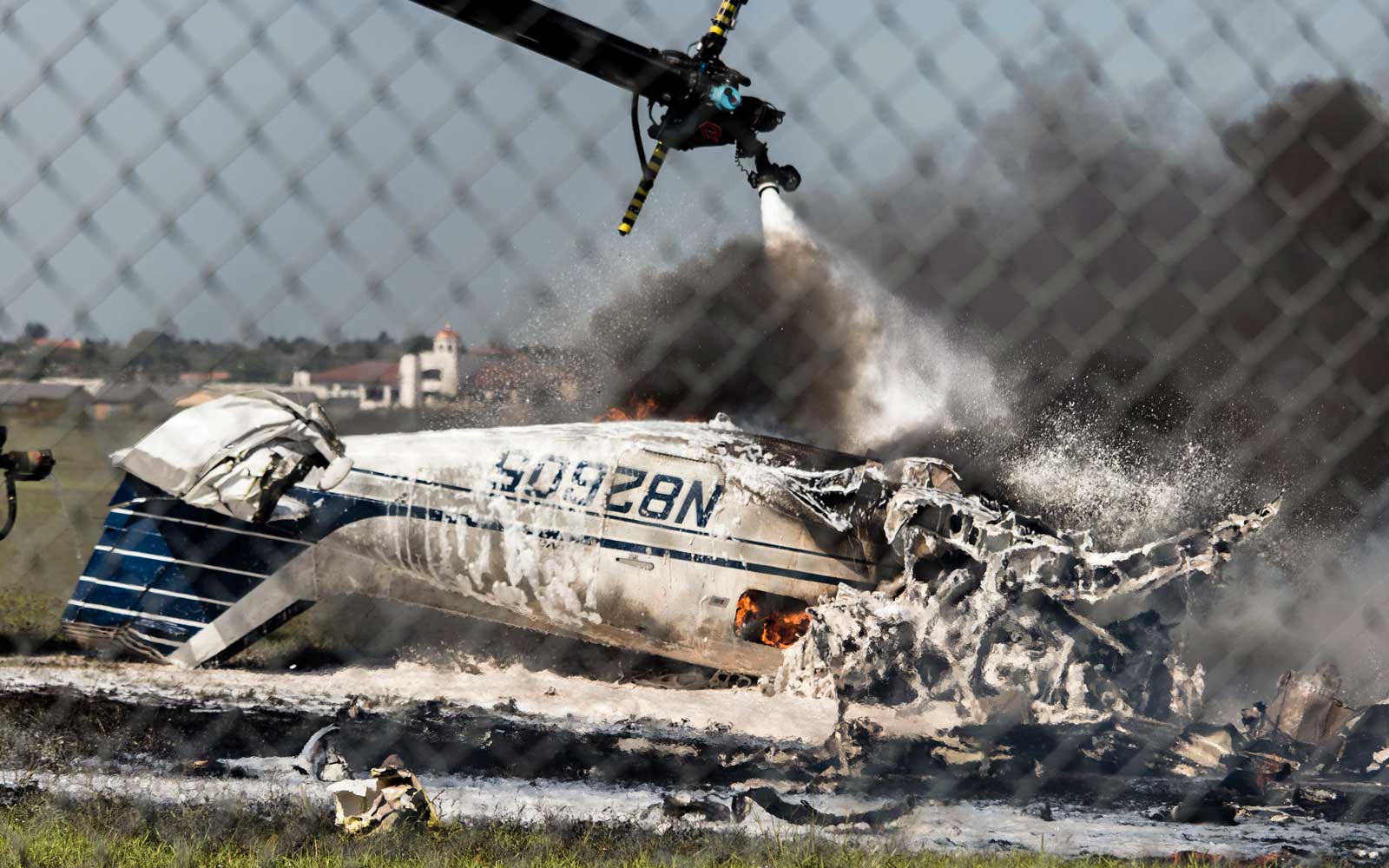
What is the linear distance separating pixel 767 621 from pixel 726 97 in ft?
24.3

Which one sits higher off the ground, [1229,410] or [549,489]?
[1229,410]

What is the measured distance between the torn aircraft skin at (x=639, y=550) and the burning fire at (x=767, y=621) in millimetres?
16

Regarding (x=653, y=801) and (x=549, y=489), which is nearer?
(x=653, y=801)

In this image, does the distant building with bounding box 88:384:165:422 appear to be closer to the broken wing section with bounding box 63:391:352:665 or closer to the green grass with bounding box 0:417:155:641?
the green grass with bounding box 0:417:155:641

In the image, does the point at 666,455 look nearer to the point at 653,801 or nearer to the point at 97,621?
the point at 653,801

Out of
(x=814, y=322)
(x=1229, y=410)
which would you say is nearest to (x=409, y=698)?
(x=814, y=322)

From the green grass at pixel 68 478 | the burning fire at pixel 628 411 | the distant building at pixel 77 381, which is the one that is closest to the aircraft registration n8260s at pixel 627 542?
the burning fire at pixel 628 411

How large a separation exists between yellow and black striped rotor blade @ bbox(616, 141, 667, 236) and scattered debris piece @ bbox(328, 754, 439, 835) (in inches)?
119

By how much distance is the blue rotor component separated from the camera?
9.27 feet

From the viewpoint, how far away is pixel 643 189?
282cm

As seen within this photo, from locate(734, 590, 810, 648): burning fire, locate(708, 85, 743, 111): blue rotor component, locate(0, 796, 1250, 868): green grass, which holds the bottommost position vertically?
locate(0, 796, 1250, 868): green grass

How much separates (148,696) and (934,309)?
7.01 metres

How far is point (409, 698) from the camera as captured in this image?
9.40 meters

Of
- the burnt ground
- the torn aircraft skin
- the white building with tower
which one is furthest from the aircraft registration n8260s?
the white building with tower
